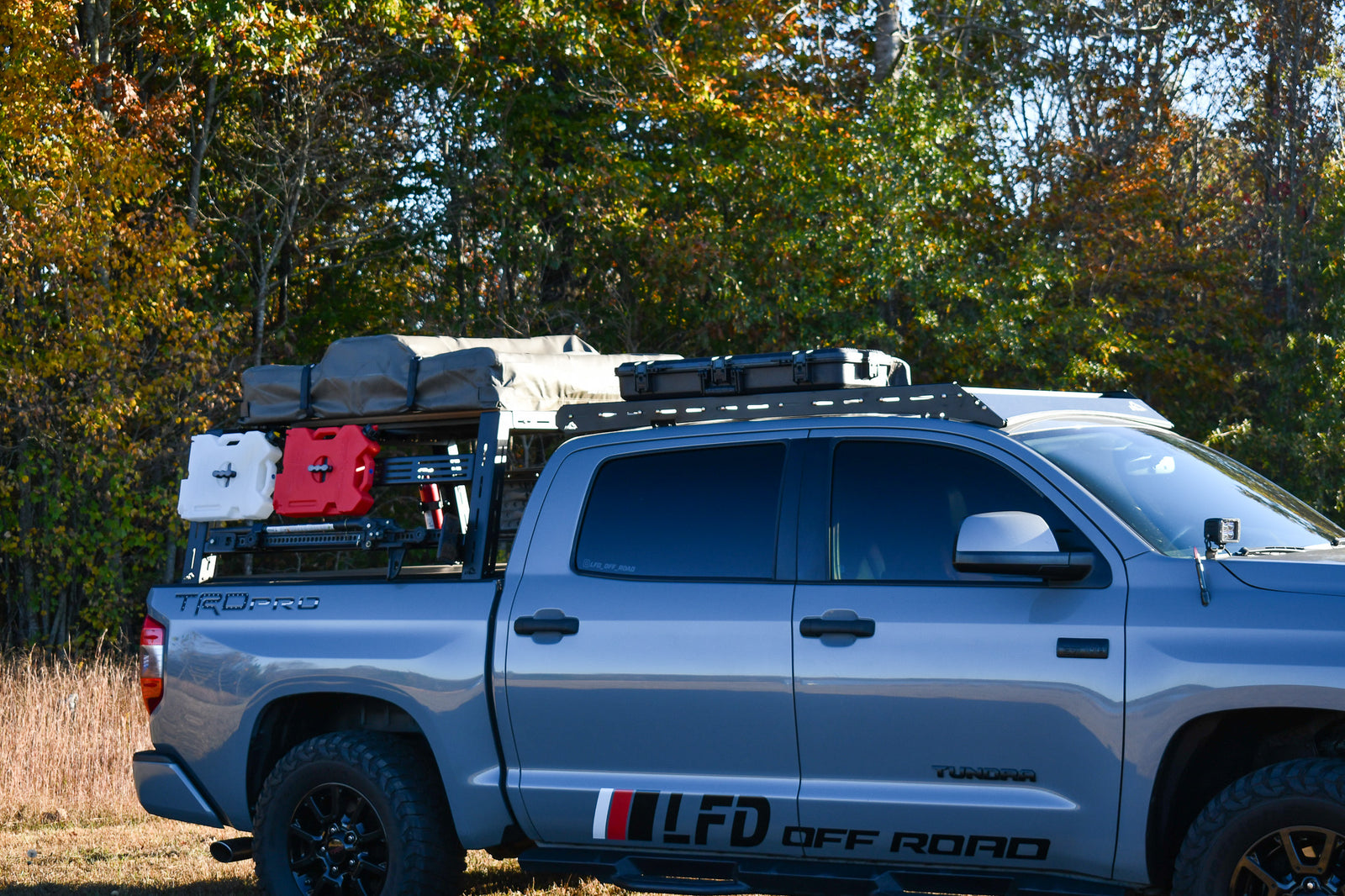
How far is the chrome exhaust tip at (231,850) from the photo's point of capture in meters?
5.41

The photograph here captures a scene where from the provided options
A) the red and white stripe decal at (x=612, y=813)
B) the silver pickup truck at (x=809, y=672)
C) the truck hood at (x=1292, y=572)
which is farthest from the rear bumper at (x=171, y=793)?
the truck hood at (x=1292, y=572)

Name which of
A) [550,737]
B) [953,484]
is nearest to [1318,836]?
[953,484]

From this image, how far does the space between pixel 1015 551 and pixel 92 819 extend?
6829mm

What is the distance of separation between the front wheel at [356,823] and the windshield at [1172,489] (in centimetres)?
253

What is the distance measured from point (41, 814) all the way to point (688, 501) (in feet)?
19.6

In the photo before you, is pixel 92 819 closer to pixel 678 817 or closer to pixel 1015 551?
pixel 678 817

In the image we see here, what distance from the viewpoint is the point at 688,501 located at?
4930 mm

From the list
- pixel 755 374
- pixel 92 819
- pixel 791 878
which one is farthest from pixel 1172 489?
pixel 92 819

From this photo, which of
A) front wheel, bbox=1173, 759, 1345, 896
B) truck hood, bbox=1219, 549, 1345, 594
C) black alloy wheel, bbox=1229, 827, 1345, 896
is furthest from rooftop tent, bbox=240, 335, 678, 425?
black alloy wheel, bbox=1229, 827, 1345, 896

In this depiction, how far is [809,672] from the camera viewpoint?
445cm

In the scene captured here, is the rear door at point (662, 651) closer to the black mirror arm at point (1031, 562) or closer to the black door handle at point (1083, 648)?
the black mirror arm at point (1031, 562)

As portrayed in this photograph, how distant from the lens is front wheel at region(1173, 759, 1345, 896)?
3734mm

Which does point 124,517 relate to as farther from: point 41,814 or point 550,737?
point 550,737

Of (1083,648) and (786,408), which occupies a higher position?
(786,408)
